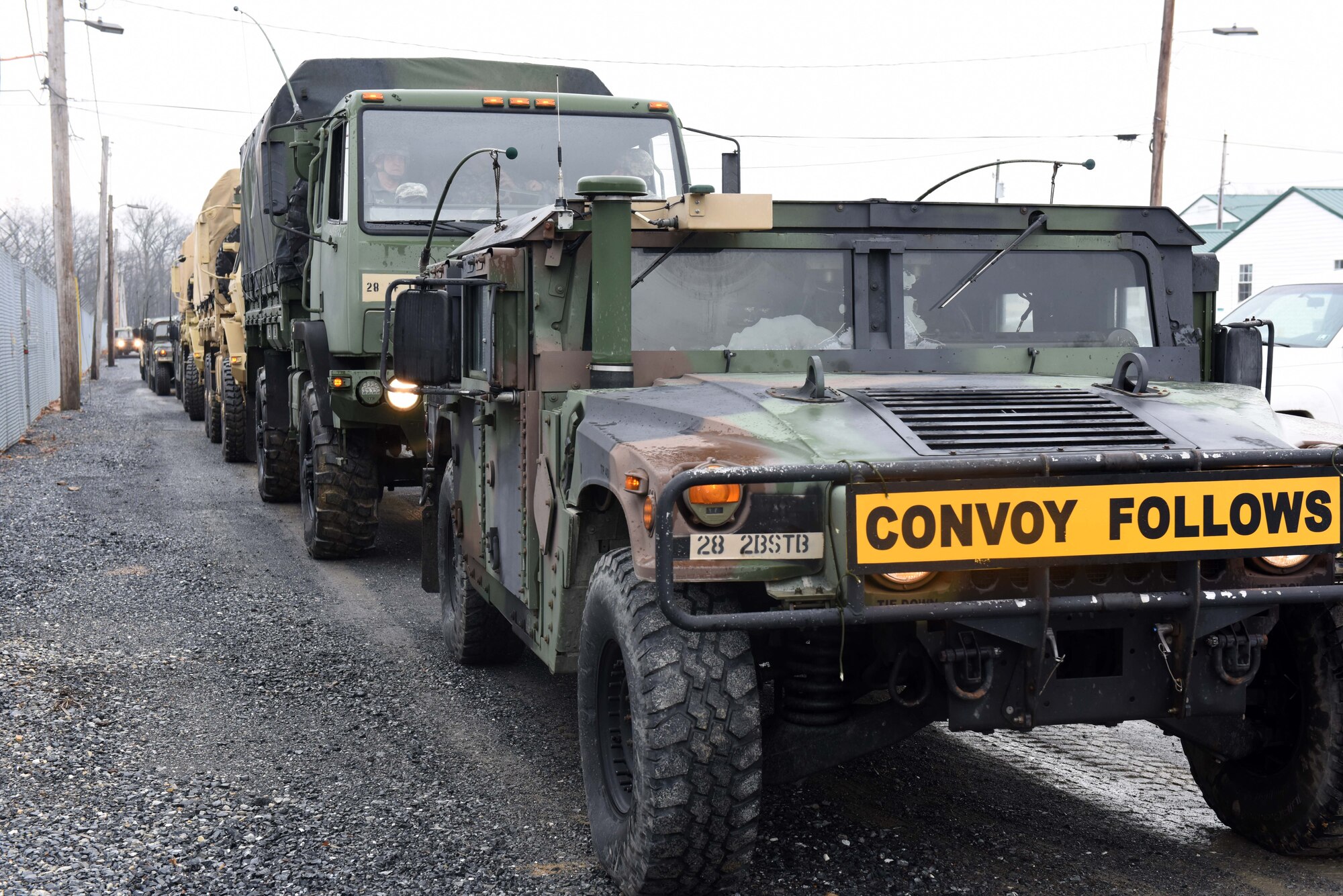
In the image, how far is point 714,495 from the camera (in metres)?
3.11

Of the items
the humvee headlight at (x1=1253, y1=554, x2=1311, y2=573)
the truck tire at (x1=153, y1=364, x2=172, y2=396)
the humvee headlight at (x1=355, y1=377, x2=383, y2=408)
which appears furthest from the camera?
the truck tire at (x1=153, y1=364, x2=172, y2=396)

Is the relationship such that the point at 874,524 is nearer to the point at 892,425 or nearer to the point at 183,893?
the point at 892,425

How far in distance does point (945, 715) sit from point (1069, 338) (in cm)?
179

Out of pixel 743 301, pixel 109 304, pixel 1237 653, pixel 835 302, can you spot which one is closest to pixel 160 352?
pixel 109 304

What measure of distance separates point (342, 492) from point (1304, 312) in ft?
24.0

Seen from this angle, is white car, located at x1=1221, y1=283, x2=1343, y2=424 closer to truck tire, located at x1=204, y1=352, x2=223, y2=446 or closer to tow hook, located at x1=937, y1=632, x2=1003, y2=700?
tow hook, located at x1=937, y1=632, x2=1003, y2=700

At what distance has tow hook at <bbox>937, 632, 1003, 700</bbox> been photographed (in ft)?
10.7

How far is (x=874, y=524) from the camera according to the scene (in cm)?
302

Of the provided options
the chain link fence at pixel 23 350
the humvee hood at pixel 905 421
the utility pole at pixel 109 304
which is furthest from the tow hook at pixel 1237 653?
the utility pole at pixel 109 304

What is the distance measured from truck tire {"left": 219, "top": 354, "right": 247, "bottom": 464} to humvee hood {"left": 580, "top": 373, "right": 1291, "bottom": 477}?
12314mm

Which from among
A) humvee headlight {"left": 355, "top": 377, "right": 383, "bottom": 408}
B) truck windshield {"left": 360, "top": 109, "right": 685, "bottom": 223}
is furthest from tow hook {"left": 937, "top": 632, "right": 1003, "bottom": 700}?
humvee headlight {"left": 355, "top": 377, "right": 383, "bottom": 408}

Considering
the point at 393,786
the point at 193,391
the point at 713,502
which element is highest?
the point at 713,502

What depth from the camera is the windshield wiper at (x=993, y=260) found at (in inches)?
180

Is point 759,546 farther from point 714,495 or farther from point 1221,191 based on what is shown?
point 1221,191
